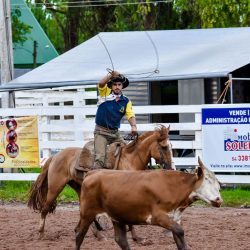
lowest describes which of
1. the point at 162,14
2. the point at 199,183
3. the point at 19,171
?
the point at 19,171

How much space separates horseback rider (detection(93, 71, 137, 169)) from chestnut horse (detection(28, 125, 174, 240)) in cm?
16

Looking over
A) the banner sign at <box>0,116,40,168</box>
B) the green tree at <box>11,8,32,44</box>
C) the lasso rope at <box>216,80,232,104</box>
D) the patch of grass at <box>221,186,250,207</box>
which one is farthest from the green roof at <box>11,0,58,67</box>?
the patch of grass at <box>221,186,250,207</box>

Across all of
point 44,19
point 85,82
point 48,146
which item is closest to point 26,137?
point 48,146

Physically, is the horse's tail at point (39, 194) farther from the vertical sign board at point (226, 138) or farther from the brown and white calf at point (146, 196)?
the vertical sign board at point (226, 138)

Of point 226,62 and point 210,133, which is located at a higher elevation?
point 226,62

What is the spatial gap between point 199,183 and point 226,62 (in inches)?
382

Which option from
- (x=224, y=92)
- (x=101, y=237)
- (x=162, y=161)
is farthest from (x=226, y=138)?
(x=101, y=237)

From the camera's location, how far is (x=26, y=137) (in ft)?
62.1

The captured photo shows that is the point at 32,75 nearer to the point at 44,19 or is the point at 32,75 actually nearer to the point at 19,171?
the point at 19,171

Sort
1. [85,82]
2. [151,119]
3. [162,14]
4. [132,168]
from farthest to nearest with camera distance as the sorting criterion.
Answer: [162,14]
[151,119]
[85,82]
[132,168]

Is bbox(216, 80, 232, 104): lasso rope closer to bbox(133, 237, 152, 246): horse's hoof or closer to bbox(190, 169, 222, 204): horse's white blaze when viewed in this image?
bbox(133, 237, 152, 246): horse's hoof

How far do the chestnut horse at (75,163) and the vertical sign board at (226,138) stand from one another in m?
3.51

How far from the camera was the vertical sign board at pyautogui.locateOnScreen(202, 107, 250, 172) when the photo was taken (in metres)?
16.5

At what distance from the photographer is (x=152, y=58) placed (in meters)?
21.2
